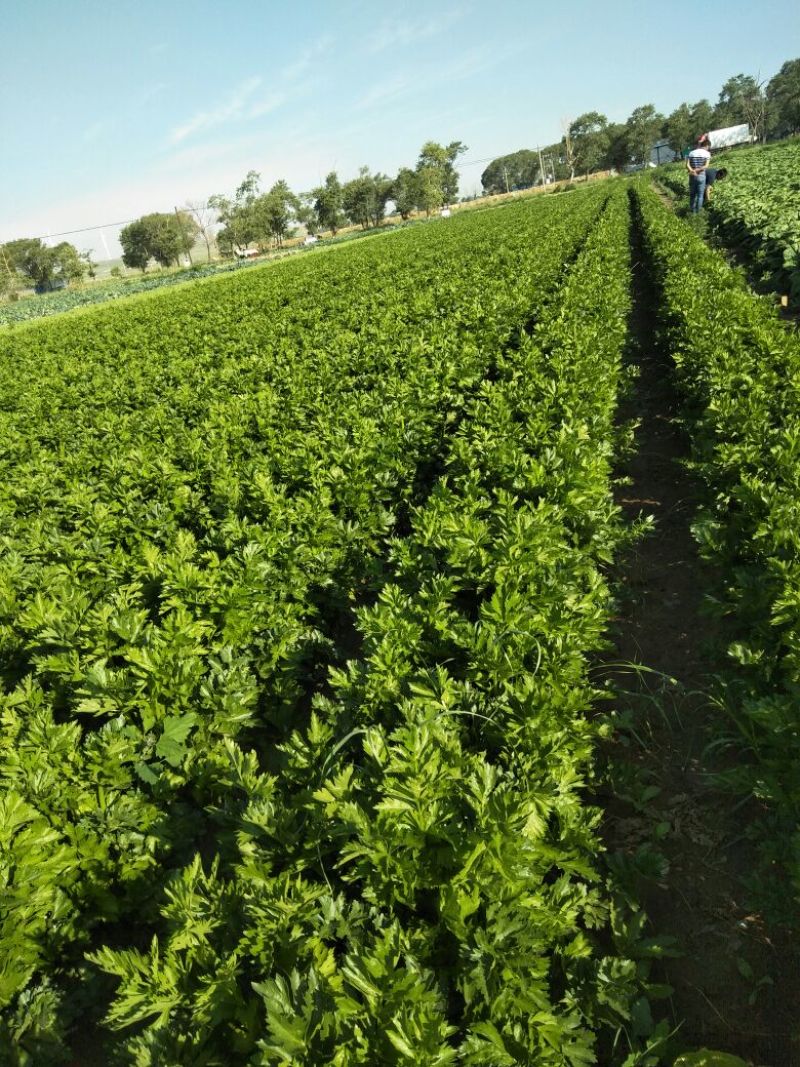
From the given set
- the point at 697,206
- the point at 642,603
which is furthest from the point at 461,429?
the point at 697,206

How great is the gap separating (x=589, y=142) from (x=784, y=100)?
35.3 meters

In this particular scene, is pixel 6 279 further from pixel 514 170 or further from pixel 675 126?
pixel 514 170

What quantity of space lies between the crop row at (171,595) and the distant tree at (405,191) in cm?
10449

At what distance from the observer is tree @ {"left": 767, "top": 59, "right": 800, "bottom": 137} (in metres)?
92.3

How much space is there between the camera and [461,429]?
588cm

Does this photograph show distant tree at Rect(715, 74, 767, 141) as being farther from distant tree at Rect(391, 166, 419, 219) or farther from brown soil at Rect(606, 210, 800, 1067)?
brown soil at Rect(606, 210, 800, 1067)

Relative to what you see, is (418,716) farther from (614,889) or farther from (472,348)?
(472,348)

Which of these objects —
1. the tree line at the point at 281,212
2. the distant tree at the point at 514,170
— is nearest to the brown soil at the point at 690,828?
the tree line at the point at 281,212

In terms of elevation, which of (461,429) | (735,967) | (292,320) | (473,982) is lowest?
(735,967)

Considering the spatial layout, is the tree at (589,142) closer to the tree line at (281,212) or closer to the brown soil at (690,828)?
the tree line at (281,212)

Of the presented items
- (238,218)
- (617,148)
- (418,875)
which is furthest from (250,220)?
(418,875)

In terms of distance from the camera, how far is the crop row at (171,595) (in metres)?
2.82

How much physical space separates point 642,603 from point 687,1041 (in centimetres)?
302

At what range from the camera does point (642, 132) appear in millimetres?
104438
